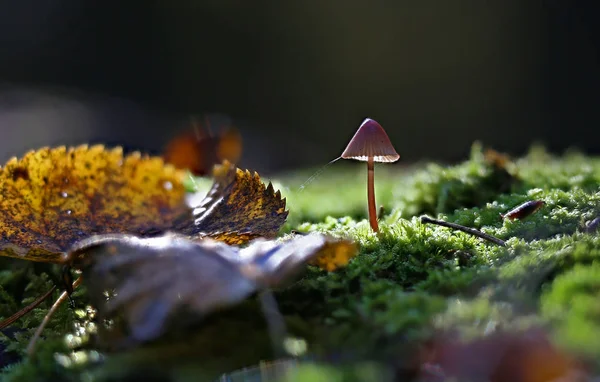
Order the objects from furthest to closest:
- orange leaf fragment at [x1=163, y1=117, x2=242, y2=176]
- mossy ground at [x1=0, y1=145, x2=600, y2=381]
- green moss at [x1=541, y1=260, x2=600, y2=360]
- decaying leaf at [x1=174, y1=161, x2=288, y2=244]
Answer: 1. orange leaf fragment at [x1=163, y1=117, x2=242, y2=176]
2. decaying leaf at [x1=174, y1=161, x2=288, y2=244]
3. mossy ground at [x1=0, y1=145, x2=600, y2=381]
4. green moss at [x1=541, y1=260, x2=600, y2=360]

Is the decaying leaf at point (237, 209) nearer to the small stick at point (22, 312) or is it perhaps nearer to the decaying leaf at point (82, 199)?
the decaying leaf at point (82, 199)

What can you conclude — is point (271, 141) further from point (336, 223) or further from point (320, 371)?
point (320, 371)

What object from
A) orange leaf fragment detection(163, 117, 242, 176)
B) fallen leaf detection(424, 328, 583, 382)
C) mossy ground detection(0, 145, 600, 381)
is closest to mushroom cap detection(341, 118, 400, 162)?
mossy ground detection(0, 145, 600, 381)

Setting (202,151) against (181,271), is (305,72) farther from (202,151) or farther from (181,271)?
(181,271)

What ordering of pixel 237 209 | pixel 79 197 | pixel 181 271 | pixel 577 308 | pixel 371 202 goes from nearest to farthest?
pixel 577 308, pixel 181 271, pixel 79 197, pixel 237 209, pixel 371 202

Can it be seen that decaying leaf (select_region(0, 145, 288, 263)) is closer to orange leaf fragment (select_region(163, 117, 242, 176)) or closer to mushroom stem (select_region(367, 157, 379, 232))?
mushroom stem (select_region(367, 157, 379, 232))

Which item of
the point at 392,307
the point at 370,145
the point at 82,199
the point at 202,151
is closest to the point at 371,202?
the point at 370,145
